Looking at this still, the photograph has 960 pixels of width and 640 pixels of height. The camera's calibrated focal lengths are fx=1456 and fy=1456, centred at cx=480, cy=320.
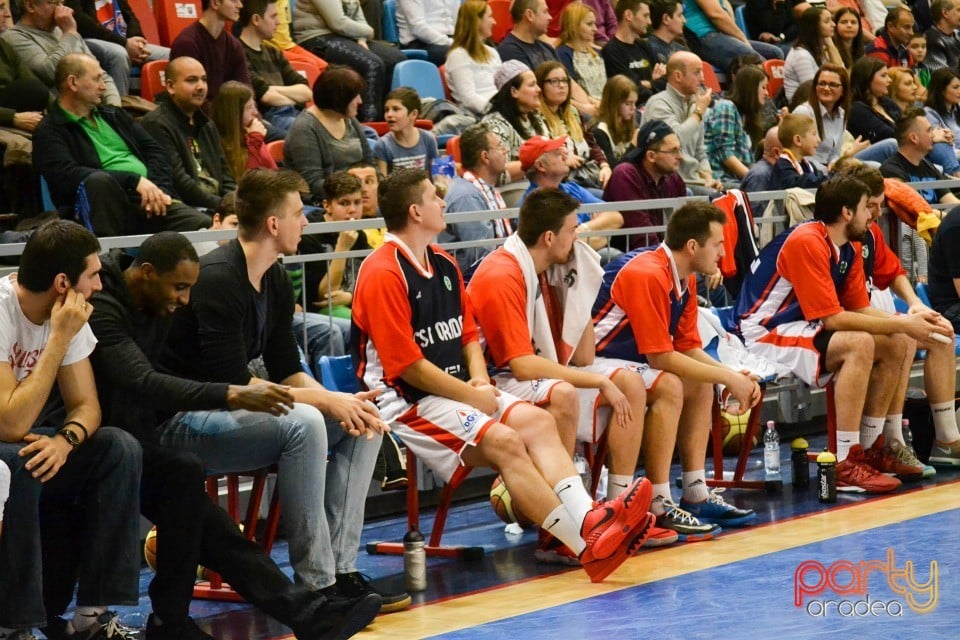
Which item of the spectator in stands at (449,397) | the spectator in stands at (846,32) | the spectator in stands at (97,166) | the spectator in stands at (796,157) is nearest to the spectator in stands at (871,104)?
the spectator in stands at (846,32)

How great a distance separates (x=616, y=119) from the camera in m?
9.34

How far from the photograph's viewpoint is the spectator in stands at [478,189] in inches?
280

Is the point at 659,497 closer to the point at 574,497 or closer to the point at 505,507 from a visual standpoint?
the point at 505,507

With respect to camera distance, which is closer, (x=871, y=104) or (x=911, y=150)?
(x=911, y=150)

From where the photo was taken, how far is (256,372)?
5.58 meters

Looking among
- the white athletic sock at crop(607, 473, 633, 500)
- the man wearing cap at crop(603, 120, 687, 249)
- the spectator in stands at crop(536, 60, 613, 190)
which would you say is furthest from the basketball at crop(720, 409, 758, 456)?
the spectator in stands at crop(536, 60, 613, 190)

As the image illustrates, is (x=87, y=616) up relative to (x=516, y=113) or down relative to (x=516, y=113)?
down

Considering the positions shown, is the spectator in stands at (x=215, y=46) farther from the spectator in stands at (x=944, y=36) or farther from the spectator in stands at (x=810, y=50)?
the spectator in stands at (x=944, y=36)

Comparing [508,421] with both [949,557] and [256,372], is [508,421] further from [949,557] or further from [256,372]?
[949,557]

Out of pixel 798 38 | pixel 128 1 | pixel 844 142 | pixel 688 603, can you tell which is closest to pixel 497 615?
pixel 688 603

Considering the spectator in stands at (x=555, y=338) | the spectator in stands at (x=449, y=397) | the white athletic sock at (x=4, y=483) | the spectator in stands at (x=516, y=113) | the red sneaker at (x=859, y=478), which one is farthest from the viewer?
the spectator in stands at (x=516, y=113)

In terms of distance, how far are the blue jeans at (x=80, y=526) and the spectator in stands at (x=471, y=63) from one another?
578 cm

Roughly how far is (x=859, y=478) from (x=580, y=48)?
4836 mm

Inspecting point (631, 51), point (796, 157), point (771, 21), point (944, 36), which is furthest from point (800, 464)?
point (771, 21)
